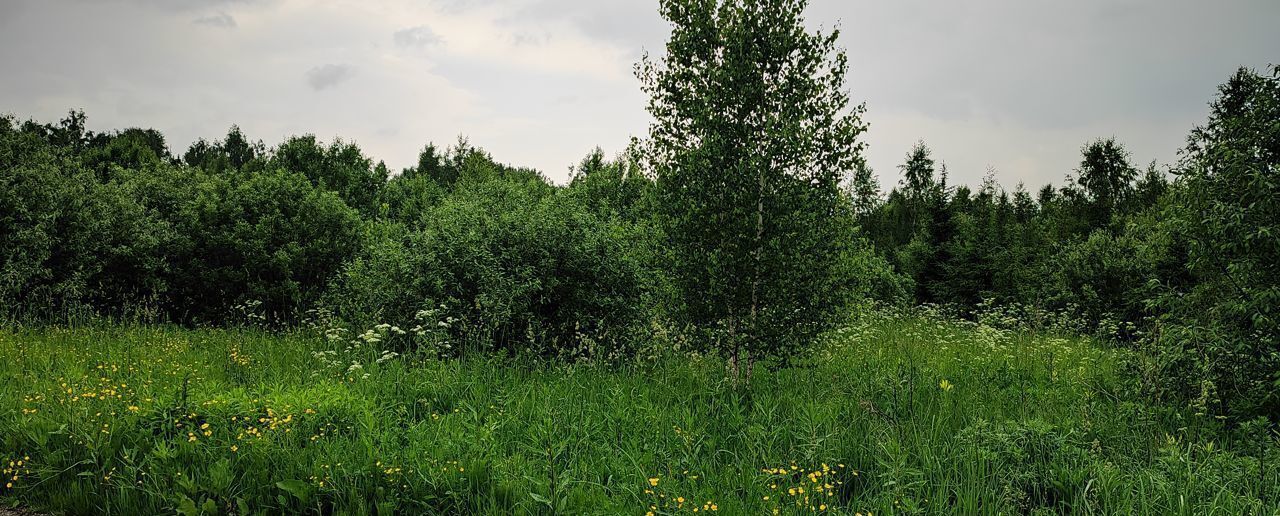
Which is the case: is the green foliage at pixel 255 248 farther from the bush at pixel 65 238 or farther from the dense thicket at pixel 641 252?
the bush at pixel 65 238

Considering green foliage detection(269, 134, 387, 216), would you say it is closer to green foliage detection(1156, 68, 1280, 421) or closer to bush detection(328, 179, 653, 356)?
bush detection(328, 179, 653, 356)

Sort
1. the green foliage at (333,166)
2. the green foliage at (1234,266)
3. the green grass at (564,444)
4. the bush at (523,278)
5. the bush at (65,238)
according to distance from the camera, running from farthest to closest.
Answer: the green foliage at (333,166), the bush at (65,238), the bush at (523,278), the green foliage at (1234,266), the green grass at (564,444)

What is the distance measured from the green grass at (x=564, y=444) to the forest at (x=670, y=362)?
3 centimetres

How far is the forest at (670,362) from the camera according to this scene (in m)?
4.18

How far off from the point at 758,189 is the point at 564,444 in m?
3.83

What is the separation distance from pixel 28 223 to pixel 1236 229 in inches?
668

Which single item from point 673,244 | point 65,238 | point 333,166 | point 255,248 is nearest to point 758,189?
point 673,244

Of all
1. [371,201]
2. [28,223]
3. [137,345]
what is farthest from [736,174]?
[371,201]

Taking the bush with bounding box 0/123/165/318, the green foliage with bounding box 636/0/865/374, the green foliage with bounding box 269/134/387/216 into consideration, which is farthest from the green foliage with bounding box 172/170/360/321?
the green foliage with bounding box 269/134/387/216

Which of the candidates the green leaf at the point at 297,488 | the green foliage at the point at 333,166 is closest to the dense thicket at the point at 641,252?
the green leaf at the point at 297,488

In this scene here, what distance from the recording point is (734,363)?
A: 23.7ft

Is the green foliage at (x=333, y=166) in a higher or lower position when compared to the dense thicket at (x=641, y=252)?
higher

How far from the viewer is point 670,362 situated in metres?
8.12

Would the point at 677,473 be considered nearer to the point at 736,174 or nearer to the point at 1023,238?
the point at 736,174
